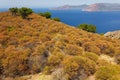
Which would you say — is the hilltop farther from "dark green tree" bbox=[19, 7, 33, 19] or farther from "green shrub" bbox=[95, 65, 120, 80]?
"dark green tree" bbox=[19, 7, 33, 19]

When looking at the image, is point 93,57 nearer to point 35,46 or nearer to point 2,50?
point 35,46

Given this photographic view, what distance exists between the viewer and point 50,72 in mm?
16656

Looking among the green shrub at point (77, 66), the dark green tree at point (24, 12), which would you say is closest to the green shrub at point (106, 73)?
the green shrub at point (77, 66)

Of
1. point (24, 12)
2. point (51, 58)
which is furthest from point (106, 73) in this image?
point (24, 12)

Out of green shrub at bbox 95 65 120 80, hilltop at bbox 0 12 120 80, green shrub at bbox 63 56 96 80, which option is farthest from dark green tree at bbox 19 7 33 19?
green shrub at bbox 95 65 120 80

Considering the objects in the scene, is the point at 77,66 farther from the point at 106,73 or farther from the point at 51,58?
the point at 51,58

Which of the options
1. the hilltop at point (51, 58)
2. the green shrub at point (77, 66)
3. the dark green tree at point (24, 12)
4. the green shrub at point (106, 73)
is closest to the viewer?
the green shrub at point (106, 73)

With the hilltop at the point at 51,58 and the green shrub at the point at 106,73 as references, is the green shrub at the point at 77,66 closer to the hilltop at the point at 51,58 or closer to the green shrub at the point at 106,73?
the hilltop at the point at 51,58

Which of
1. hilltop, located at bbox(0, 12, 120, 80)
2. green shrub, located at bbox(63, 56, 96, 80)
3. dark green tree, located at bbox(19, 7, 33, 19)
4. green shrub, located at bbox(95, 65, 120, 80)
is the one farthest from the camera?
dark green tree, located at bbox(19, 7, 33, 19)

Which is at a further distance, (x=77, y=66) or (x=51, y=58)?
(x=51, y=58)

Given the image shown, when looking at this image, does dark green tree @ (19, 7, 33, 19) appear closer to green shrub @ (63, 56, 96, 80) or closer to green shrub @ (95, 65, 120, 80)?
green shrub @ (63, 56, 96, 80)

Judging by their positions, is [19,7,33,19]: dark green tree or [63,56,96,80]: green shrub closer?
[63,56,96,80]: green shrub

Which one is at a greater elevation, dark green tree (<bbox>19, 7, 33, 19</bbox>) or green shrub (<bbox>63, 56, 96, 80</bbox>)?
dark green tree (<bbox>19, 7, 33, 19</bbox>)

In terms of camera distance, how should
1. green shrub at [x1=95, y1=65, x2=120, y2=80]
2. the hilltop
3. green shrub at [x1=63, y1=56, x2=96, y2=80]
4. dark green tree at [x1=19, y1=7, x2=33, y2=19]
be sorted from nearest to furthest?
green shrub at [x1=95, y1=65, x2=120, y2=80]
green shrub at [x1=63, y1=56, x2=96, y2=80]
the hilltop
dark green tree at [x1=19, y1=7, x2=33, y2=19]
